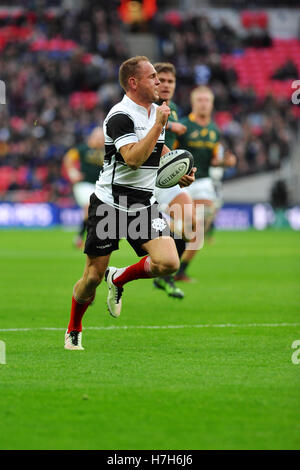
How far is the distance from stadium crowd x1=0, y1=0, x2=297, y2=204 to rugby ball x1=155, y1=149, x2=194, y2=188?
20913mm

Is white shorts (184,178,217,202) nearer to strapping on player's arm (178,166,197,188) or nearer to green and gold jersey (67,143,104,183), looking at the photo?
green and gold jersey (67,143,104,183)

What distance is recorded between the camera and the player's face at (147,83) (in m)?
7.08

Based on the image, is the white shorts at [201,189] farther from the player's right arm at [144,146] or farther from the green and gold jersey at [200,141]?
the player's right arm at [144,146]

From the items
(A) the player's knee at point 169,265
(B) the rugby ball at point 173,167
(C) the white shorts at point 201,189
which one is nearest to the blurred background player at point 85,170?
(C) the white shorts at point 201,189

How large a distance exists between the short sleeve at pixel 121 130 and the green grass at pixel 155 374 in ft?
5.50

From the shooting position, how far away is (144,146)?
673 centimetres

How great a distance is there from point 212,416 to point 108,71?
94.1 feet

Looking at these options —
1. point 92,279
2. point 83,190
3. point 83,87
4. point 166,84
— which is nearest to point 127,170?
point 92,279

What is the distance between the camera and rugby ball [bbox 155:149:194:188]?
24.3 ft

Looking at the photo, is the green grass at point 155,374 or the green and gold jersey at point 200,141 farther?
the green and gold jersey at point 200,141

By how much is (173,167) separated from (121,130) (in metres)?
0.71
